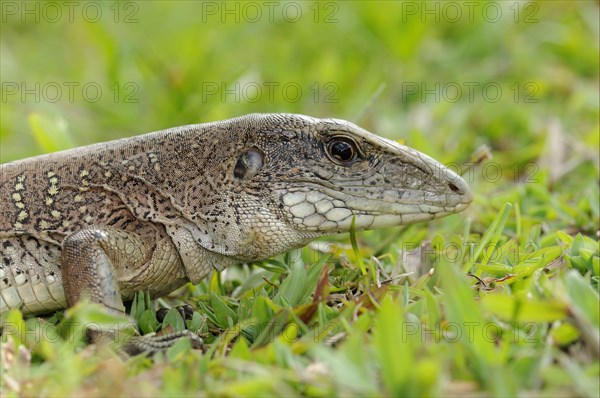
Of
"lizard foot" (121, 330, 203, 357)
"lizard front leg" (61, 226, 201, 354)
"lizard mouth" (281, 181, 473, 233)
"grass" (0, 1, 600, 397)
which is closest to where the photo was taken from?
"grass" (0, 1, 600, 397)

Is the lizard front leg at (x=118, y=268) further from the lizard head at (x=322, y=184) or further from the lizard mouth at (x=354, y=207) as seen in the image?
the lizard mouth at (x=354, y=207)

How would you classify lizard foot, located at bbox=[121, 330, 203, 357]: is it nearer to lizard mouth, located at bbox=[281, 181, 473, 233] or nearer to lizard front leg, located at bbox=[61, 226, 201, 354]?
lizard front leg, located at bbox=[61, 226, 201, 354]

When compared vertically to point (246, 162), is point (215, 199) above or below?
below

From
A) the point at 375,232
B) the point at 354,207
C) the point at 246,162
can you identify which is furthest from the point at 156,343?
the point at 375,232

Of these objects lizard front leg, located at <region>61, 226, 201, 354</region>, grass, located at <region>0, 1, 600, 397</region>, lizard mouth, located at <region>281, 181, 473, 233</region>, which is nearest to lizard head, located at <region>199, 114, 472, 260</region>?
lizard mouth, located at <region>281, 181, 473, 233</region>

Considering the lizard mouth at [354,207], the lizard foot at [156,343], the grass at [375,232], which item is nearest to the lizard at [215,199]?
the lizard mouth at [354,207]

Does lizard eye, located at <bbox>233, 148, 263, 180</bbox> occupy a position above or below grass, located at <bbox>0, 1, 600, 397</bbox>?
above

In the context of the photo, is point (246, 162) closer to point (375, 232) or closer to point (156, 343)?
point (156, 343)

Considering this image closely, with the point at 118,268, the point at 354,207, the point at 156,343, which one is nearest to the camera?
the point at 156,343
